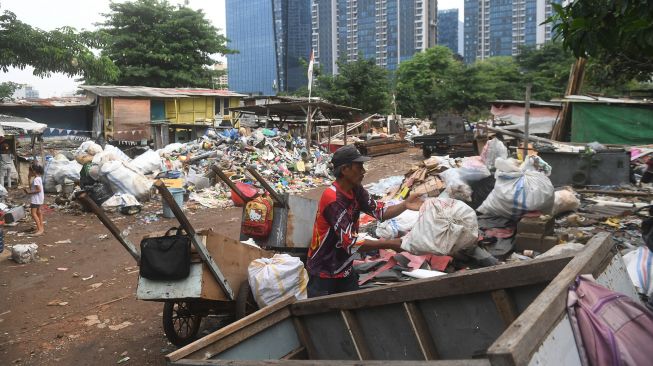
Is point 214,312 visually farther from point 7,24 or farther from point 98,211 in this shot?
point 7,24

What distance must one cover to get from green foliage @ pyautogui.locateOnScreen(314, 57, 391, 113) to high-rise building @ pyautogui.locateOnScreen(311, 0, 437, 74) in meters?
33.6

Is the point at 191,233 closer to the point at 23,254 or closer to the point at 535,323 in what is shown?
the point at 535,323

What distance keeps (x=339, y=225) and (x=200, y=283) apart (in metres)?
1.16

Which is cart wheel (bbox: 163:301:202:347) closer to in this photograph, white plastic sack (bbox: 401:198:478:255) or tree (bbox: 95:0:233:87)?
white plastic sack (bbox: 401:198:478:255)

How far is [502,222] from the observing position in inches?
239

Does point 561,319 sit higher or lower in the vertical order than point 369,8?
lower

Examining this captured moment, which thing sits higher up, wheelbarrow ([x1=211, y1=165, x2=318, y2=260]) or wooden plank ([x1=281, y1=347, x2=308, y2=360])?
wheelbarrow ([x1=211, y1=165, x2=318, y2=260])

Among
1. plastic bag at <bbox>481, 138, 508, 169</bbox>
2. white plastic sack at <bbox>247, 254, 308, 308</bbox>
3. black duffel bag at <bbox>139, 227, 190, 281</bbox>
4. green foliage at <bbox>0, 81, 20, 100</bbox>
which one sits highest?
green foliage at <bbox>0, 81, 20, 100</bbox>

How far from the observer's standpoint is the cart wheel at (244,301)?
3994 mm

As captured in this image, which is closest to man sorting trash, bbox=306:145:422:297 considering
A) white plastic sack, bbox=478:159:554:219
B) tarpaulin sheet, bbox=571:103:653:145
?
white plastic sack, bbox=478:159:554:219

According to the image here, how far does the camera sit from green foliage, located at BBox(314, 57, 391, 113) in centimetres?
2978

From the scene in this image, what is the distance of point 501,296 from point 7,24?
1348 cm

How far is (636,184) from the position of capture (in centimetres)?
899

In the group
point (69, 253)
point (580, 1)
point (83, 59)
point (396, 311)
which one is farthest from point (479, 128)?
point (396, 311)
